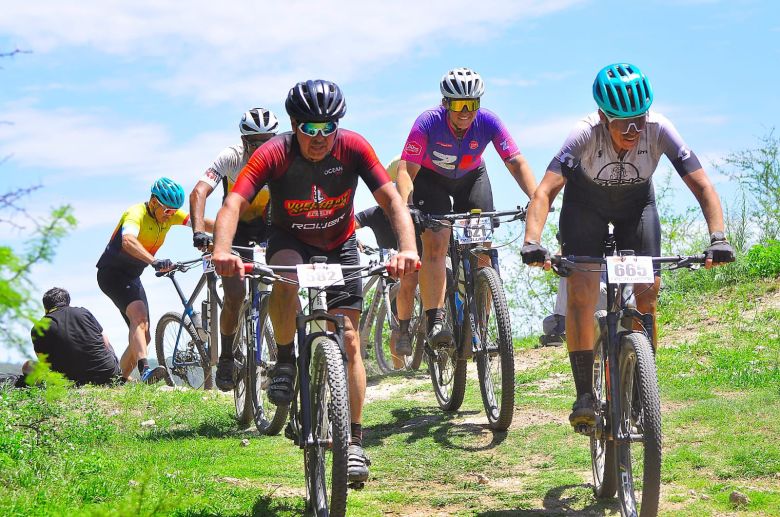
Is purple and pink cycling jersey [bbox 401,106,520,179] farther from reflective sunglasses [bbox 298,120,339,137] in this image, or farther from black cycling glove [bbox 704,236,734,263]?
black cycling glove [bbox 704,236,734,263]

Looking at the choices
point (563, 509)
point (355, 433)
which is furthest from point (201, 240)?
point (563, 509)

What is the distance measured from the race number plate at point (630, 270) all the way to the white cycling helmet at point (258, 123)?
12.4 feet

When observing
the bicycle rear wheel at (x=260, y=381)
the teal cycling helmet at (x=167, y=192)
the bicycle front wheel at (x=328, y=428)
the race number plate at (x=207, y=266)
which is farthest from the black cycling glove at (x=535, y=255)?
the teal cycling helmet at (x=167, y=192)

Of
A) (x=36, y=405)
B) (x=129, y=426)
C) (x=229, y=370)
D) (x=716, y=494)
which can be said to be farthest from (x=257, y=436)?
(x=716, y=494)

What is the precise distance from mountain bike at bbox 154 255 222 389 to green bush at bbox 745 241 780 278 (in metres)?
6.64

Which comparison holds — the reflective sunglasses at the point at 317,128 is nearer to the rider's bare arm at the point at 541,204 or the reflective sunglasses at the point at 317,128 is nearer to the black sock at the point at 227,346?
the rider's bare arm at the point at 541,204

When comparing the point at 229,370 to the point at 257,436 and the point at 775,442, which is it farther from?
the point at 775,442

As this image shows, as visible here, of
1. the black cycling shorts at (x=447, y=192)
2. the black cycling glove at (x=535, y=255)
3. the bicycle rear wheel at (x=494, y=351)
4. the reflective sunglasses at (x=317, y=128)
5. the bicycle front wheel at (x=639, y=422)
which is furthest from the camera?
the black cycling shorts at (x=447, y=192)

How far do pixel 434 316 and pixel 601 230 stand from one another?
8.03 feet

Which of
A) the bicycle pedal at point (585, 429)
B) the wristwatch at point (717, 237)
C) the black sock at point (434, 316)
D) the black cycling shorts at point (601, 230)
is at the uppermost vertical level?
the black cycling shorts at point (601, 230)

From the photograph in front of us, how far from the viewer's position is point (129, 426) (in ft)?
29.1

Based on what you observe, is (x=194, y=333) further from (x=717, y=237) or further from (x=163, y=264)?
(x=717, y=237)

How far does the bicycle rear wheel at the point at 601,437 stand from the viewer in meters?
5.95

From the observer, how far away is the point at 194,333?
11.1 meters
